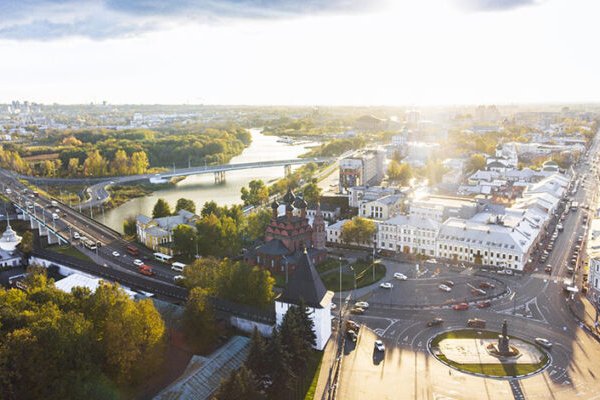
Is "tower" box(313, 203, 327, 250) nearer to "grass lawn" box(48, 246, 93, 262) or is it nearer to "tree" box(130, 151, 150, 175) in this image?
"grass lawn" box(48, 246, 93, 262)

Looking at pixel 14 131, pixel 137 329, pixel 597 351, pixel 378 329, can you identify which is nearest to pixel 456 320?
pixel 378 329

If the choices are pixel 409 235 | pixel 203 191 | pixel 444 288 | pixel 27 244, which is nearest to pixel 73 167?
pixel 203 191

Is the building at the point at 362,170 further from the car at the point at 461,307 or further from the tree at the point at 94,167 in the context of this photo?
the tree at the point at 94,167

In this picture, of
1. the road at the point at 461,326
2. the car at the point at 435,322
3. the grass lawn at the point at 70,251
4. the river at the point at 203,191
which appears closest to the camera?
the road at the point at 461,326

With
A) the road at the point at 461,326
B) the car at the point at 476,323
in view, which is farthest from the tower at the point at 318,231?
the car at the point at 476,323

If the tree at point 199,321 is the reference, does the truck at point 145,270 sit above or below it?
below

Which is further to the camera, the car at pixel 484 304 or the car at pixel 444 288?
the car at pixel 444 288

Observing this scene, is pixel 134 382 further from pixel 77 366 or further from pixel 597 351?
pixel 597 351
